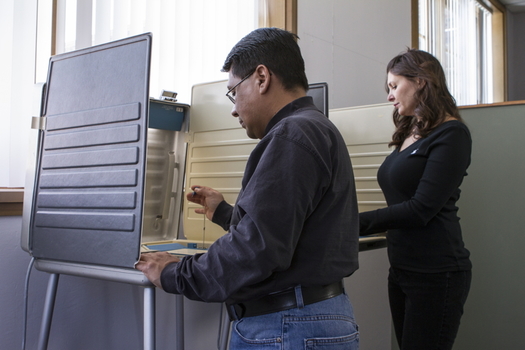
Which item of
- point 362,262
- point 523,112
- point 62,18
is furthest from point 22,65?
point 523,112

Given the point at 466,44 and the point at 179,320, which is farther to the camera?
the point at 466,44

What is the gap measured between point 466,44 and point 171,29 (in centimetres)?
408

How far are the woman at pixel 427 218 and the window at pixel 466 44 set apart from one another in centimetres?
278

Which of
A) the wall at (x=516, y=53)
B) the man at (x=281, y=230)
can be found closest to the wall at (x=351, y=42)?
the man at (x=281, y=230)

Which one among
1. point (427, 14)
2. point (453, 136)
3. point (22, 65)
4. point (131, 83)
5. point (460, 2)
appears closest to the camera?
point (131, 83)

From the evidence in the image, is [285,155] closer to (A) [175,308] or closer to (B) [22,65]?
(B) [22,65]

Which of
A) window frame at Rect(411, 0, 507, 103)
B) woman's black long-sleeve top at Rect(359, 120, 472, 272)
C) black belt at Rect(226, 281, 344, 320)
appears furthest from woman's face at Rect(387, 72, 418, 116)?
window frame at Rect(411, 0, 507, 103)

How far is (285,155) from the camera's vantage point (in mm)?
797

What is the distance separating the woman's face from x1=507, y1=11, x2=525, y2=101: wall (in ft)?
17.6

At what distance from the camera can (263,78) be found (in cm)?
92

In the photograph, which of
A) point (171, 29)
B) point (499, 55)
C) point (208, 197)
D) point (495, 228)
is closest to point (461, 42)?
point (499, 55)

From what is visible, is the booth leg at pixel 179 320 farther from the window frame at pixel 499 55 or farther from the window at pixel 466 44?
the window frame at pixel 499 55

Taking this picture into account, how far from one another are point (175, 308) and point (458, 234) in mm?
1096

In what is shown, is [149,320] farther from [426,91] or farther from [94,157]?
[426,91]
